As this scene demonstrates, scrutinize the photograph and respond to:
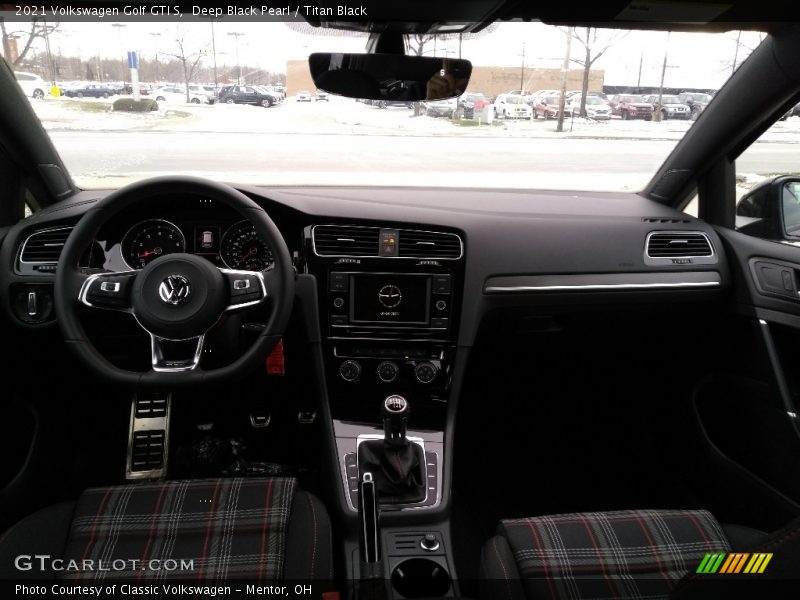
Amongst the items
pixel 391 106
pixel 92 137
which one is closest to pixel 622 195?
pixel 391 106

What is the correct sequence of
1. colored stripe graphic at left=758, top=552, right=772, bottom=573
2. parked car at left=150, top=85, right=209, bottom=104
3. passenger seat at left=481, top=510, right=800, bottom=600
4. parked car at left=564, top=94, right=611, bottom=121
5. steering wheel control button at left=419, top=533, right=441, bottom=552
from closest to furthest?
colored stripe graphic at left=758, top=552, right=772, bottom=573 → passenger seat at left=481, top=510, right=800, bottom=600 → steering wheel control button at left=419, top=533, right=441, bottom=552 → parked car at left=150, top=85, right=209, bottom=104 → parked car at left=564, top=94, right=611, bottom=121

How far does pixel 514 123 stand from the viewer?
2.80 metres

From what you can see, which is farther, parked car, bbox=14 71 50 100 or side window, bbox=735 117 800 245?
side window, bbox=735 117 800 245

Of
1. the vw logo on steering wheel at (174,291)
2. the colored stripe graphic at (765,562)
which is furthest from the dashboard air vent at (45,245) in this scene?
the colored stripe graphic at (765,562)

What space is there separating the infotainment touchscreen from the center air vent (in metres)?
1.09

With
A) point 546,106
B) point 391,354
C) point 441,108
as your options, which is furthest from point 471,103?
point 391,354

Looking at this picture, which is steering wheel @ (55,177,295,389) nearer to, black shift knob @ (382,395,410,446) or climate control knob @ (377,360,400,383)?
black shift knob @ (382,395,410,446)

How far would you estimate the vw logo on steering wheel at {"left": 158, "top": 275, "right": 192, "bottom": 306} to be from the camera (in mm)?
1898

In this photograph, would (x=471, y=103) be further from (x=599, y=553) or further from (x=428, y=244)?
(x=599, y=553)

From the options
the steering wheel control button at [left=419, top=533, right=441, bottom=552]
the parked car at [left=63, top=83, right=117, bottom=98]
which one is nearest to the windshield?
the parked car at [left=63, top=83, right=117, bottom=98]

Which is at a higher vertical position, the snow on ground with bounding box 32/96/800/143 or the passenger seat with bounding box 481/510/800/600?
the snow on ground with bounding box 32/96/800/143

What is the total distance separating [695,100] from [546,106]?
0.71m

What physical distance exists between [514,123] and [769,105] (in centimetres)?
103

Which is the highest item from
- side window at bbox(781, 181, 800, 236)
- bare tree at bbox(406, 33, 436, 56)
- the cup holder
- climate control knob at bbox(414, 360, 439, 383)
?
bare tree at bbox(406, 33, 436, 56)
